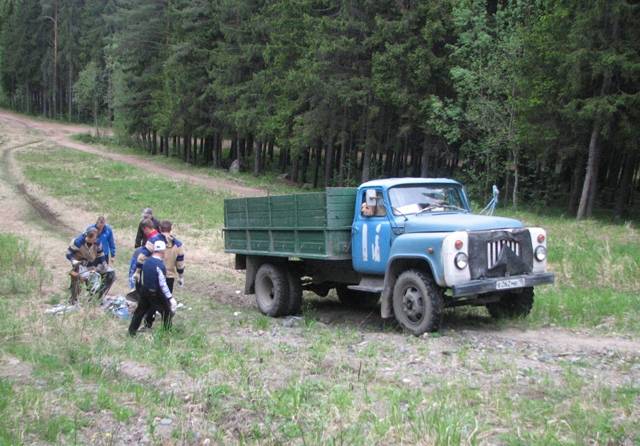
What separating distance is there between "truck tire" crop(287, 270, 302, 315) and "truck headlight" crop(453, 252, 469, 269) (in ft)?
12.6

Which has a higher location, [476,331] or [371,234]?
[371,234]

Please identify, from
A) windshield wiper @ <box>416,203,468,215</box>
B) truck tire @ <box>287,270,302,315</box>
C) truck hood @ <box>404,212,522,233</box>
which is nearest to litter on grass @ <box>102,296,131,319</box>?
truck tire @ <box>287,270,302,315</box>

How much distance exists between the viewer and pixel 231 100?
4431cm

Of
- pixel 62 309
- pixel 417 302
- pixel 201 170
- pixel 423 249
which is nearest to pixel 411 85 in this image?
pixel 201 170

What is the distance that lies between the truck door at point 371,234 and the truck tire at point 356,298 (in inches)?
92.7

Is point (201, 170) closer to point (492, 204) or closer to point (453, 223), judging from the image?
point (492, 204)

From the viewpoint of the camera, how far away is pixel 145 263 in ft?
30.5

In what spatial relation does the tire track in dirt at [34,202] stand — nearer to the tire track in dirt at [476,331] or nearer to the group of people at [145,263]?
the tire track in dirt at [476,331]

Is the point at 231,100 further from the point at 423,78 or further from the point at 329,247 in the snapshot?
the point at 329,247

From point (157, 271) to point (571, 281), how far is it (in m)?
8.40

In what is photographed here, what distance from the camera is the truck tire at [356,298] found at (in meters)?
12.9

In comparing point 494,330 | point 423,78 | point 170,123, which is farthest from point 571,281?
point 170,123

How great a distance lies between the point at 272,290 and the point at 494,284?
4.53 meters

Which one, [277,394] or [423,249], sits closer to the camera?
[277,394]
